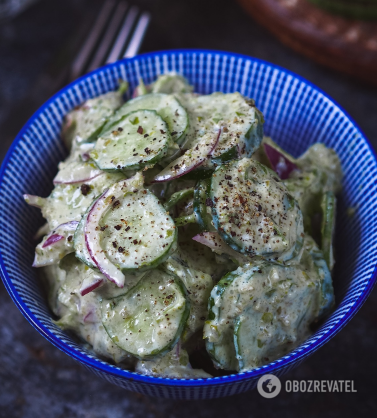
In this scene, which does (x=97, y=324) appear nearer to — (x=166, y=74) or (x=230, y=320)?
(x=230, y=320)

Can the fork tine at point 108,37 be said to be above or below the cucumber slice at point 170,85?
below

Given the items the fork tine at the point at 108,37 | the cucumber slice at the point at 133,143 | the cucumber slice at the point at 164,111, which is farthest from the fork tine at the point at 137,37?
the cucumber slice at the point at 133,143

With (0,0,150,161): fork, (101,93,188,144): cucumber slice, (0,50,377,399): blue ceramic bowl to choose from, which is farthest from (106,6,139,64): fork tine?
(101,93,188,144): cucumber slice

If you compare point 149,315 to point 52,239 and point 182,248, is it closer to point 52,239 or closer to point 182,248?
point 182,248

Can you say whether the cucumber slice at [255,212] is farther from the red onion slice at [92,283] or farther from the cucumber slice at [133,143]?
the red onion slice at [92,283]

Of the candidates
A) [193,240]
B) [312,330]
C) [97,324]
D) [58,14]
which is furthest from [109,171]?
[58,14]

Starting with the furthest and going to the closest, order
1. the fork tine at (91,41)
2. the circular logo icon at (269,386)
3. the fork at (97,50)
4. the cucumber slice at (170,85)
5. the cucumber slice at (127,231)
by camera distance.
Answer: the fork tine at (91,41) < the fork at (97,50) < the cucumber slice at (170,85) < the circular logo icon at (269,386) < the cucumber slice at (127,231)
